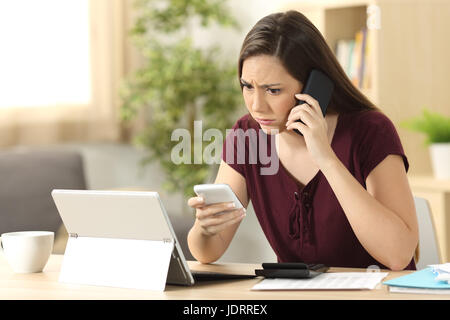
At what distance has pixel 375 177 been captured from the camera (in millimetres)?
1601

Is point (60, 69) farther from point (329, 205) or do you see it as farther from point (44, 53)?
point (329, 205)

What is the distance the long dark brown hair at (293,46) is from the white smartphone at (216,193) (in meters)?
0.35

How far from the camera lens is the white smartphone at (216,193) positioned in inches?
51.8

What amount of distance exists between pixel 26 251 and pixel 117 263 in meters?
0.24

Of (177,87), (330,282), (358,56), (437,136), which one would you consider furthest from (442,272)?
(177,87)

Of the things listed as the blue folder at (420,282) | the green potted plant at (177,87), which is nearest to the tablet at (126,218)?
the blue folder at (420,282)

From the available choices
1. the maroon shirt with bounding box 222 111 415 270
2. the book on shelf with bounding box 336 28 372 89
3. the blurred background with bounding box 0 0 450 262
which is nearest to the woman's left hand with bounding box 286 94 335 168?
the maroon shirt with bounding box 222 111 415 270

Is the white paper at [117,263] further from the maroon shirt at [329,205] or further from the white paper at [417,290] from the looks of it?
the maroon shirt at [329,205]

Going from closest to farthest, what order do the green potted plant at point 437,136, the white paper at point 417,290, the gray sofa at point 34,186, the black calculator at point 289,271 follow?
the white paper at point 417,290
the black calculator at point 289,271
the green potted plant at point 437,136
the gray sofa at point 34,186

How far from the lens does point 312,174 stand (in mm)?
1719

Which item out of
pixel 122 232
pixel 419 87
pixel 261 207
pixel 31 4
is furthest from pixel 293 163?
pixel 31 4

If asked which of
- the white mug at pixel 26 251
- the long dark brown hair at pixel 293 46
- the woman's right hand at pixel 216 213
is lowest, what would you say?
the white mug at pixel 26 251

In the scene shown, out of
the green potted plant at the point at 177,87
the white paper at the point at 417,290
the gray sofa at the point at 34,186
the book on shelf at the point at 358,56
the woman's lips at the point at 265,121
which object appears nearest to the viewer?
the white paper at the point at 417,290
